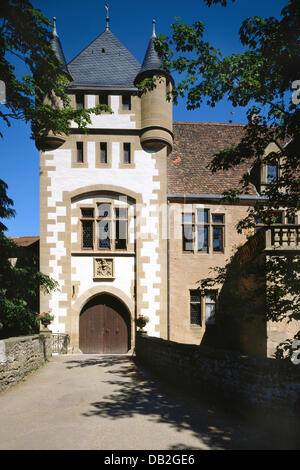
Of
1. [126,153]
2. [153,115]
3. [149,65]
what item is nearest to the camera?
[153,115]

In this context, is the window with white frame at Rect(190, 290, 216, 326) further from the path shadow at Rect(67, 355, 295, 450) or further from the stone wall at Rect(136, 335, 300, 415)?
the stone wall at Rect(136, 335, 300, 415)

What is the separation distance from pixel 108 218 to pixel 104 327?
198 inches

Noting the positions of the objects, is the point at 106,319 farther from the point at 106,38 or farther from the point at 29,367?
the point at 106,38

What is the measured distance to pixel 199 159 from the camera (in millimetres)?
18969

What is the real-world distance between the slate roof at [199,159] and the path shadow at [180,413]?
10317 millimetres

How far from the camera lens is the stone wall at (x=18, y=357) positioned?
8.27 metres

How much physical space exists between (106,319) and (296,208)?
38.7 feet

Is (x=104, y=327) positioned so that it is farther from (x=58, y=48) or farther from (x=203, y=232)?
(x=58, y=48)

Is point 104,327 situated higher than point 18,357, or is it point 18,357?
point 18,357

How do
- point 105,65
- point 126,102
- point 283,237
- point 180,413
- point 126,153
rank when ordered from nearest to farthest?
point 180,413, point 283,237, point 126,153, point 126,102, point 105,65

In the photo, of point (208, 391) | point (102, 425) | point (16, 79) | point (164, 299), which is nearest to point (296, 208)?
point (208, 391)

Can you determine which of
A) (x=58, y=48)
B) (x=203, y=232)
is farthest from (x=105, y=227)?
(x=58, y=48)
